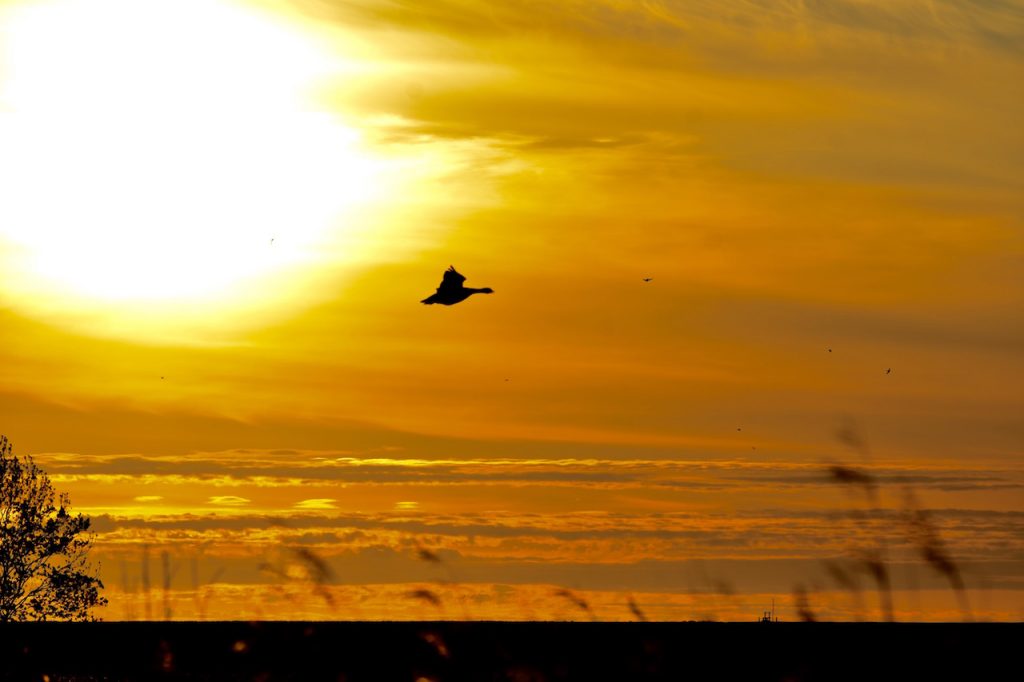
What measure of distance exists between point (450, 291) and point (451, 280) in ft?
1.46

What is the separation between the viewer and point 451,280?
153 feet

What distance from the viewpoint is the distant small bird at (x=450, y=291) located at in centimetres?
4594

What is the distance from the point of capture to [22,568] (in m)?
65.5
